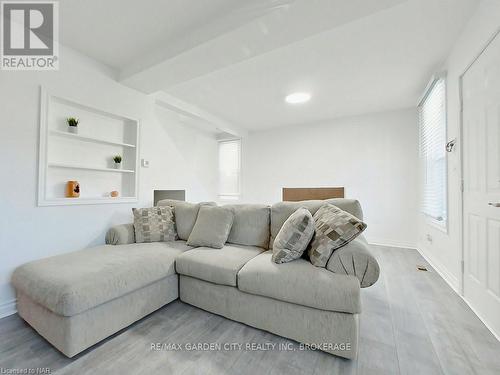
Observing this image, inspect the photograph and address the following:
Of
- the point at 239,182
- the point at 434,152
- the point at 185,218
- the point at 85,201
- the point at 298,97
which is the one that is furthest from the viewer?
the point at 239,182

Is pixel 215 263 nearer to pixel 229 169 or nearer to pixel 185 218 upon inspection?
pixel 185 218

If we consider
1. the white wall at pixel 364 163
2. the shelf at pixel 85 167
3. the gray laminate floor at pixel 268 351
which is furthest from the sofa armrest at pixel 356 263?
the white wall at pixel 364 163

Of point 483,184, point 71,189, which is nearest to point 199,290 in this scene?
point 71,189

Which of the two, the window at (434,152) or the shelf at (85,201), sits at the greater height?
the window at (434,152)

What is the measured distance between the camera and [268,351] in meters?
1.36

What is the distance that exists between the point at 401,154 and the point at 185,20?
3.94m

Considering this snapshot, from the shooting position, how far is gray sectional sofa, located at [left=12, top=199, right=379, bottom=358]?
50.9 inches

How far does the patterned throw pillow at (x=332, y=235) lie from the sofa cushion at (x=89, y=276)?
1.25m

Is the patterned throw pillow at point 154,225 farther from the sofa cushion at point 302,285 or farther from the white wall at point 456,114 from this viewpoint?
the white wall at point 456,114

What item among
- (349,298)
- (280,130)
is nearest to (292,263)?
(349,298)

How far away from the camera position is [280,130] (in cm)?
500

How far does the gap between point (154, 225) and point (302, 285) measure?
172 centimetres

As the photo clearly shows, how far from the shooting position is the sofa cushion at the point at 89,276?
1.29 m

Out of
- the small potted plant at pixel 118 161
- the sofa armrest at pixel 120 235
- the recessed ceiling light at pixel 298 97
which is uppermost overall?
the recessed ceiling light at pixel 298 97
